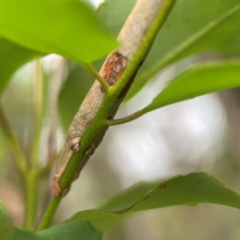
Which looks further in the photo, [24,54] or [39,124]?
[39,124]

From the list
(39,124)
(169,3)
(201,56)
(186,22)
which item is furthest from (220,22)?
(201,56)

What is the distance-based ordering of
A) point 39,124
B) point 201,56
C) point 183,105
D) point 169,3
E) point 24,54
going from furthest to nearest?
point 183,105 < point 201,56 < point 39,124 < point 24,54 < point 169,3

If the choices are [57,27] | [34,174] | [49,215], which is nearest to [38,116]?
[34,174]

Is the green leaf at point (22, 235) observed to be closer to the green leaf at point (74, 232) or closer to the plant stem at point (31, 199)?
the green leaf at point (74, 232)

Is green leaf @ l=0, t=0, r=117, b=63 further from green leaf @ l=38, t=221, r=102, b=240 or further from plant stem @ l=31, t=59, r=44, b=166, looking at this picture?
plant stem @ l=31, t=59, r=44, b=166

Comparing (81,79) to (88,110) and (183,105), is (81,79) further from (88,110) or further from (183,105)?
(183,105)

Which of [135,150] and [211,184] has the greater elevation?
[211,184]

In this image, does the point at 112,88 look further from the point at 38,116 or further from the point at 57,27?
the point at 38,116
